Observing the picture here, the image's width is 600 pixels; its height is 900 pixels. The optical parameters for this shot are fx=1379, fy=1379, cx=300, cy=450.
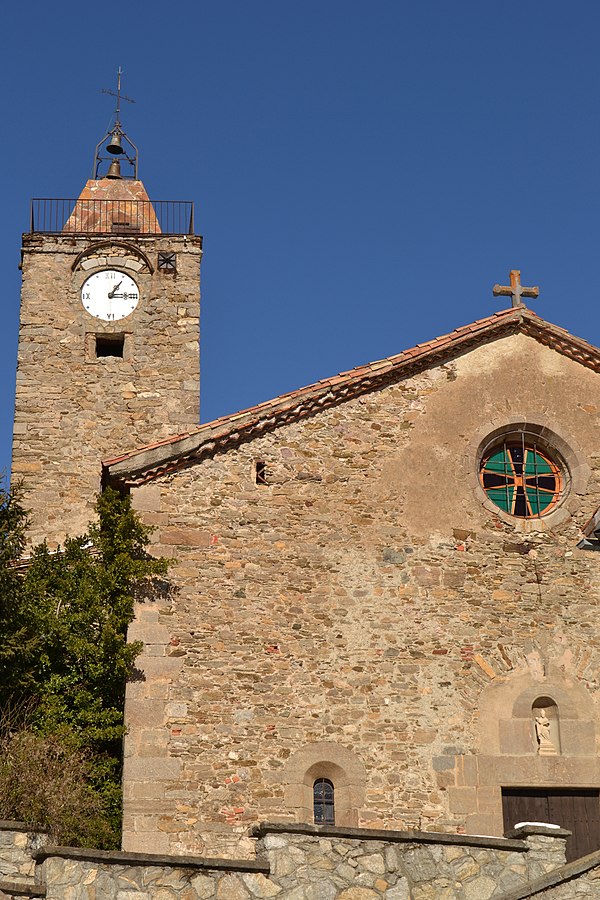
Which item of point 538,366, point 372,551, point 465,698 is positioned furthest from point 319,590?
point 538,366

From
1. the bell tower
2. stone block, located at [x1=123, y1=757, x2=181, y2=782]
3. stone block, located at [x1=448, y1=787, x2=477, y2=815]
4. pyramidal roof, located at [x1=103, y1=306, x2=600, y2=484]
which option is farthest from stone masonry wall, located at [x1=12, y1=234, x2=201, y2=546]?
stone block, located at [x1=448, y1=787, x2=477, y2=815]

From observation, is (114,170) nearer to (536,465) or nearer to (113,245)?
(113,245)

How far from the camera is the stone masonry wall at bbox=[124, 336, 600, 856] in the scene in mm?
17328

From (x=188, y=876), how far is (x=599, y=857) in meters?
4.05

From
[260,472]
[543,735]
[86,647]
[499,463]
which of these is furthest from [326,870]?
[499,463]

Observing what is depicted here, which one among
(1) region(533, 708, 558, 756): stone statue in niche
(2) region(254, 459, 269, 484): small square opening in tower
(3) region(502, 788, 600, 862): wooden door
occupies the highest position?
(2) region(254, 459, 269, 484): small square opening in tower

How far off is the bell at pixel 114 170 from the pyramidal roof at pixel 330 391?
44.7ft

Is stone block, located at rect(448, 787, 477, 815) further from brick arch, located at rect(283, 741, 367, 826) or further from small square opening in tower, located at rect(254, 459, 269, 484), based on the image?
small square opening in tower, located at rect(254, 459, 269, 484)

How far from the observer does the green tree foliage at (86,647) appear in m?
17.6

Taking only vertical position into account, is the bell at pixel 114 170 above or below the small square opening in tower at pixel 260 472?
above

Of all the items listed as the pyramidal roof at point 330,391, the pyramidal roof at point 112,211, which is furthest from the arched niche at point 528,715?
the pyramidal roof at point 112,211

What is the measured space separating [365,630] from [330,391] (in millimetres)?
3472

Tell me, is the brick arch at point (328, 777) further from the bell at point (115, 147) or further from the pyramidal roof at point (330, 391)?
the bell at point (115, 147)

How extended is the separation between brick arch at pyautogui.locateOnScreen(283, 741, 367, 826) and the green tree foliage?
2212 mm
